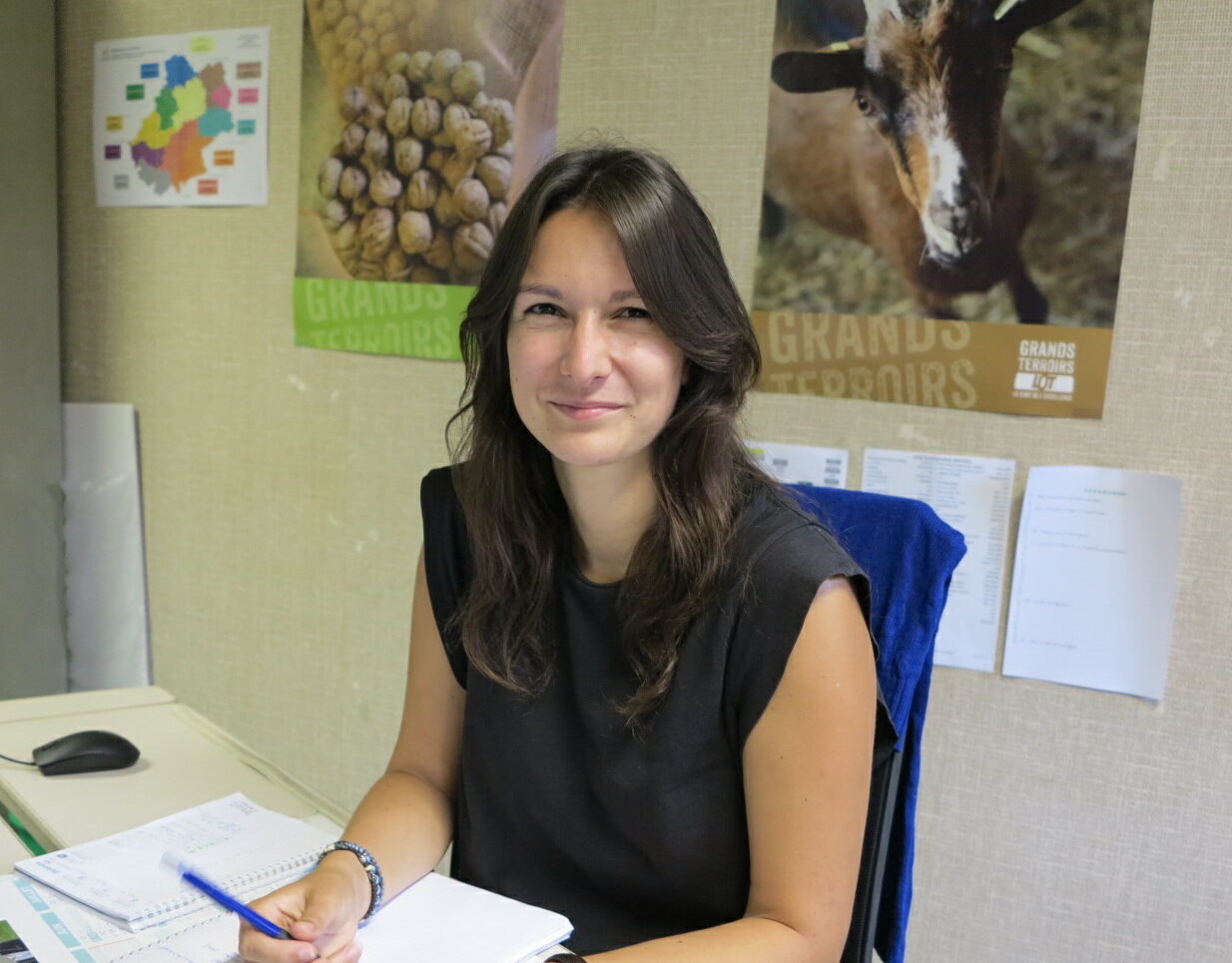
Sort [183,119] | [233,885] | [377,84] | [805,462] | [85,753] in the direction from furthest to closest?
[183,119] < [377,84] < [805,462] < [85,753] < [233,885]

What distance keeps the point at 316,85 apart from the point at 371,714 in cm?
126

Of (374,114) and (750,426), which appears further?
(374,114)

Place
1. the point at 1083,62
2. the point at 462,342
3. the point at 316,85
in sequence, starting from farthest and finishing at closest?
the point at 316,85 → the point at 1083,62 → the point at 462,342

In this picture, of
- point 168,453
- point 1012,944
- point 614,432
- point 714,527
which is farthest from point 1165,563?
point 168,453

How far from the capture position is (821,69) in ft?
5.48

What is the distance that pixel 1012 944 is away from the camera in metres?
1.65

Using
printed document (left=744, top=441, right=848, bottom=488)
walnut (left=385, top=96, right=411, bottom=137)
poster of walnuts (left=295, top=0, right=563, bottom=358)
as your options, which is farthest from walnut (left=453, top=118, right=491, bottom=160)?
printed document (left=744, top=441, right=848, bottom=488)

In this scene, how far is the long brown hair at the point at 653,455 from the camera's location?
41.3 inches

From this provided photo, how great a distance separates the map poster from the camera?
7.32ft

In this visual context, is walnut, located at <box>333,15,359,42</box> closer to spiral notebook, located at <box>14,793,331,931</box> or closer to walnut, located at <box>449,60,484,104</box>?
walnut, located at <box>449,60,484,104</box>

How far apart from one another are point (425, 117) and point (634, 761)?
1.41 metres

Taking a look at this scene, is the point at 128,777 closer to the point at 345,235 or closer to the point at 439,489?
the point at 439,489

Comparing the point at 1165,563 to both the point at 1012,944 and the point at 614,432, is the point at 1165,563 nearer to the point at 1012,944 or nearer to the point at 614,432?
the point at 1012,944

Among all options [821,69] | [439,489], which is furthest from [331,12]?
[439,489]
